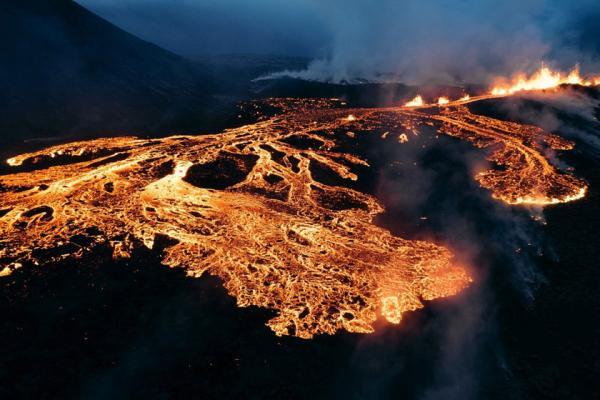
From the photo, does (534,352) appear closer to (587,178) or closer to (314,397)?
(314,397)

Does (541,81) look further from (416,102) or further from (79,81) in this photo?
(79,81)

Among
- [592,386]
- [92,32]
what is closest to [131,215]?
[592,386]

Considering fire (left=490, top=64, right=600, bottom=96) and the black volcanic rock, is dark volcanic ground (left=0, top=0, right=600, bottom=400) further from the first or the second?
fire (left=490, top=64, right=600, bottom=96)

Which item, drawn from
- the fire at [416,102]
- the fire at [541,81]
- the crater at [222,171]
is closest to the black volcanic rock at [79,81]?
the crater at [222,171]

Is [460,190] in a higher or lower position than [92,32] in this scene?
lower

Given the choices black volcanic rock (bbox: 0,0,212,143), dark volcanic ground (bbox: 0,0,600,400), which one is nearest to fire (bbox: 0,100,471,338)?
dark volcanic ground (bbox: 0,0,600,400)
